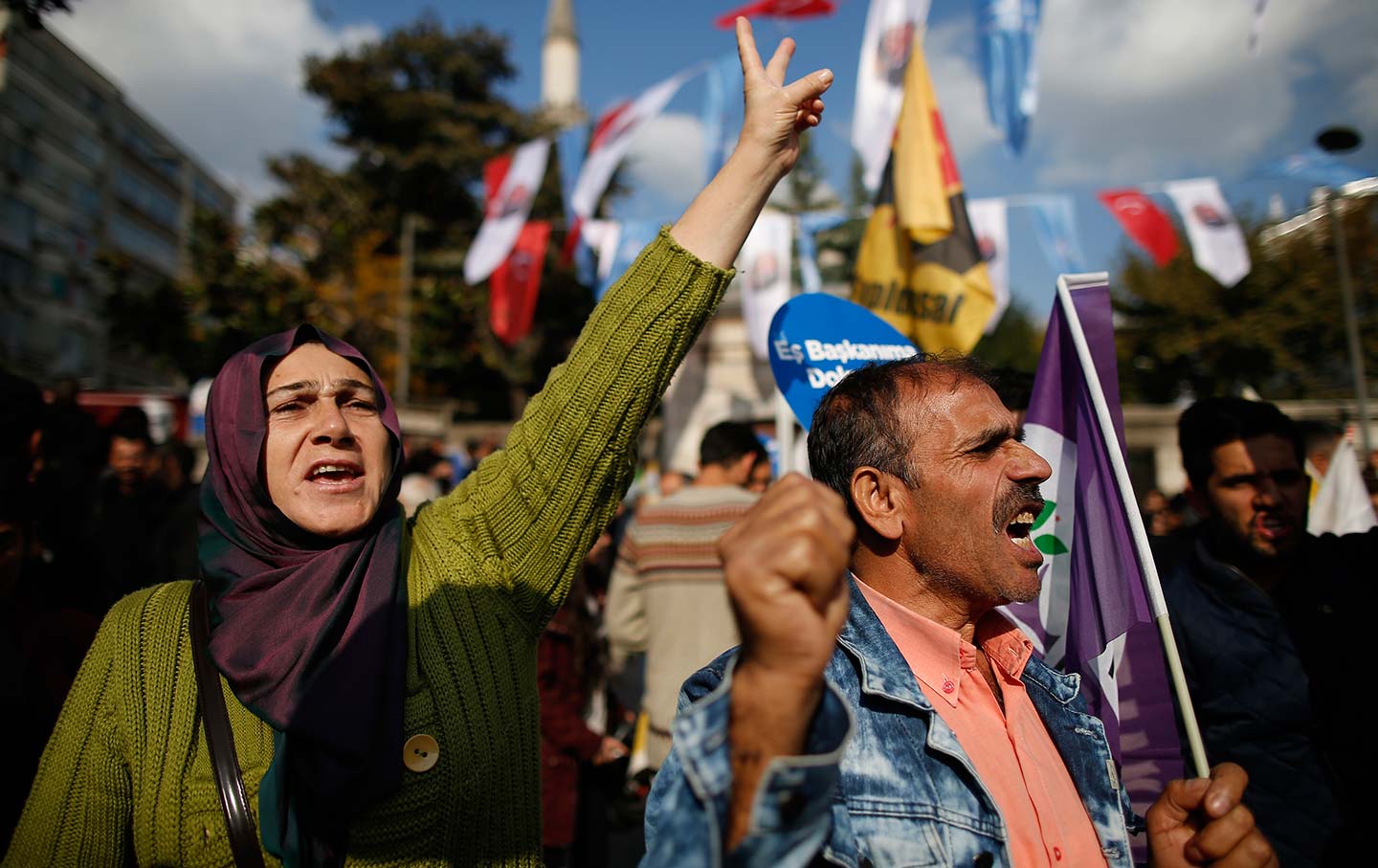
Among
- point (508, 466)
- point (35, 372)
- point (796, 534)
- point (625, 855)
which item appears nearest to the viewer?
point (796, 534)

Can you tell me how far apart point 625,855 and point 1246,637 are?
3861 mm

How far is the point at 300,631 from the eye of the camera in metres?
1.58

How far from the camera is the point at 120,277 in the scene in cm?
2142

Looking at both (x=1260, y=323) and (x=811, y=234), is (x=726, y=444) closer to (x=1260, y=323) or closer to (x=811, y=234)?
(x=811, y=234)

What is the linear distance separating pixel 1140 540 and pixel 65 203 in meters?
49.9

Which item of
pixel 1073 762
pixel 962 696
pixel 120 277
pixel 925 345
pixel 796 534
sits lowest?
pixel 1073 762

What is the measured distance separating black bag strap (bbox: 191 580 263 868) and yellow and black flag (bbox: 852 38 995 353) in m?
4.45

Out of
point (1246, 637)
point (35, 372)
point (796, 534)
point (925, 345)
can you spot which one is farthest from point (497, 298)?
point (35, 372)

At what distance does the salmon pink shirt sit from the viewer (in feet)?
4.83

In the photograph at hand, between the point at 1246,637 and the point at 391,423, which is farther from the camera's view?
the point at 1246,637

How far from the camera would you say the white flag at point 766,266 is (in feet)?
34.8

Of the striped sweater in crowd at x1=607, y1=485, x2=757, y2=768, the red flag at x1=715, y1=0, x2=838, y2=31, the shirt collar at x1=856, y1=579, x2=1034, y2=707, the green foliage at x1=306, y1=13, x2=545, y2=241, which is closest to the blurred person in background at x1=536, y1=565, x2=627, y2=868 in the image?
the striped sweater in crowd at x1=607, y1=485, x2=757, y2=768

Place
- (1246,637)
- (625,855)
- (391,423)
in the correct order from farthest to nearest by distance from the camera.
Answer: (625,855), (1246,637), (391,423)

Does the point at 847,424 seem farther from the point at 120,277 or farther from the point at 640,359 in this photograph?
the point at 120,277
